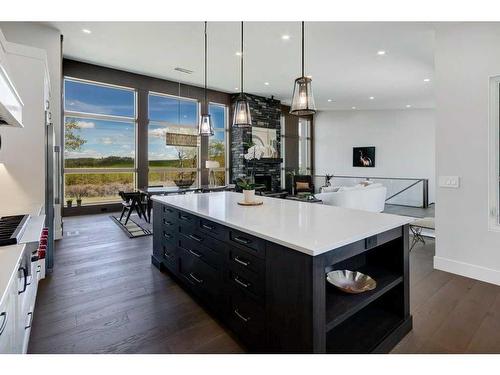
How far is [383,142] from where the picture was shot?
33.1 ft

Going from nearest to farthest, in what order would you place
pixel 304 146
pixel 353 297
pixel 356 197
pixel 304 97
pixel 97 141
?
pixel 353 297
pixel 304 97
pixel 356 197
pixel 97 141
pixel 304 146

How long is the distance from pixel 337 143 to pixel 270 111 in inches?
126

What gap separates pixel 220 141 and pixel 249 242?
25.6ft

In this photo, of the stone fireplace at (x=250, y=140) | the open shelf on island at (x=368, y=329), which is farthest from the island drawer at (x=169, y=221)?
the stone fireplace at (x=250, y=140)

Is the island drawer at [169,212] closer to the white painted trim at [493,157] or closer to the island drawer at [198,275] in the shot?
the island drawer at [198,275]

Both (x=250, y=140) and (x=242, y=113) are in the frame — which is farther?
(x=250, y=140)

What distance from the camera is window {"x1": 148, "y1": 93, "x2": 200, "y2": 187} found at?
25.6ft

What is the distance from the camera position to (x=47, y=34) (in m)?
4.78

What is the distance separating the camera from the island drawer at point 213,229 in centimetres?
208

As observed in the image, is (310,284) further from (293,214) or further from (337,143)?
(337,143)

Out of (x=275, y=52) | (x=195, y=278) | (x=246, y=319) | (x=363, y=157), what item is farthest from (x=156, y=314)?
(x=363, y=157)

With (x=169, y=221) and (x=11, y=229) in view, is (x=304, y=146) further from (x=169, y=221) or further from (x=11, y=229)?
(x=11, y=229)

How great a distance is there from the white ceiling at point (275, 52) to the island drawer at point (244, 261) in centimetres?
399
